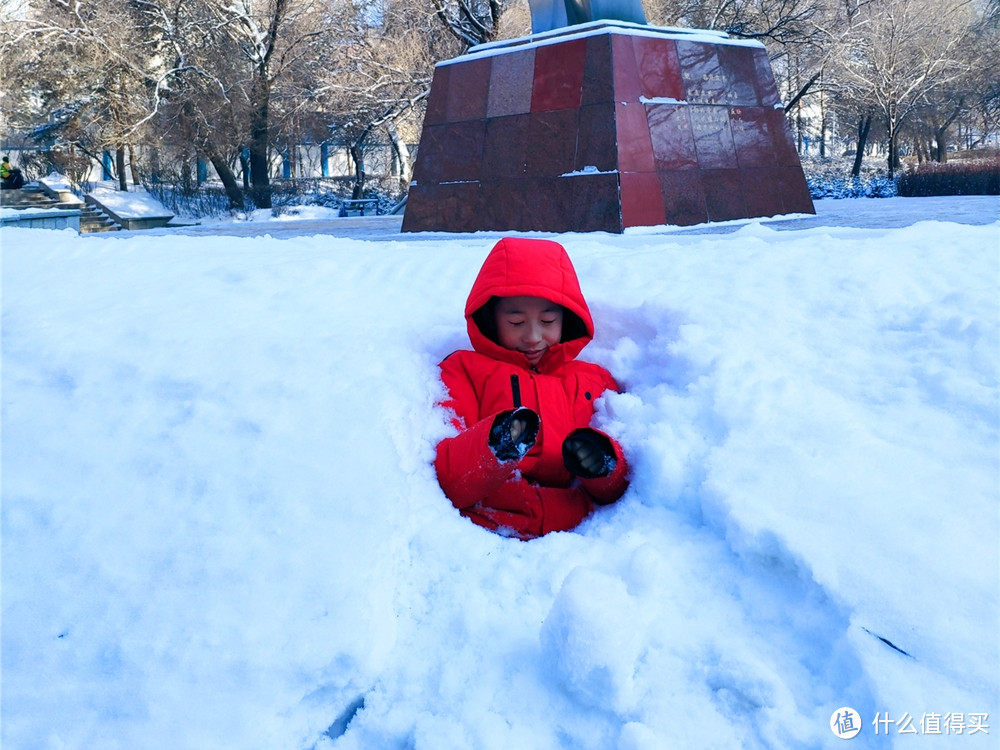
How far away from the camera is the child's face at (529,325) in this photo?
8.01 feet

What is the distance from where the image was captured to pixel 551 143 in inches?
258

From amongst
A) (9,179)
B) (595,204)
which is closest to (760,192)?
(595,204)

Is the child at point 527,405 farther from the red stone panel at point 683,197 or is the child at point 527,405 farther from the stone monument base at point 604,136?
the red stone panel at point 683,197

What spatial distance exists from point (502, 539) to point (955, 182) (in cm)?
1546

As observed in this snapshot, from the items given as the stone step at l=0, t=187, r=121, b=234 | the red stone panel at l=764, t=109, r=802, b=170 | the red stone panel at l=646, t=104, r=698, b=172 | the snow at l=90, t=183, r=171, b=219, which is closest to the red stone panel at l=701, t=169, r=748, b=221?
the red stone panel at l=646, t=104, r=698, b=172

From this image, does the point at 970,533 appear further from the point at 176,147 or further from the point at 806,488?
the point at 176,147

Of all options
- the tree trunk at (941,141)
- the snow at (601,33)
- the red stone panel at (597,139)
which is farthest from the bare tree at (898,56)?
the red stone panel at (597,139)

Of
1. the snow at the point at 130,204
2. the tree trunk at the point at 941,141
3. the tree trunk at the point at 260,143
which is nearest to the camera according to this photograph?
the tree trunk at the point at 260,143

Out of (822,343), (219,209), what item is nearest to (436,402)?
(822,343)

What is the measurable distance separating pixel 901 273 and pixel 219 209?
2269 centimetres

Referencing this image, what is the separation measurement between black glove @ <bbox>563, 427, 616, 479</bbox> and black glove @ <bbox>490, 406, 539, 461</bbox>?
0.38 ft

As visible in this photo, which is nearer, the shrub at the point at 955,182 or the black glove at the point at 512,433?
the black glove at the point at 512,433

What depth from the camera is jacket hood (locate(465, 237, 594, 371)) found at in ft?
7.84

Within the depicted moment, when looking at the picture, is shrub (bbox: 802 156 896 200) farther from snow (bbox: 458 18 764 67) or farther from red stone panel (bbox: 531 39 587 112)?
red stone panel (bbox: 531 39 587 112)
